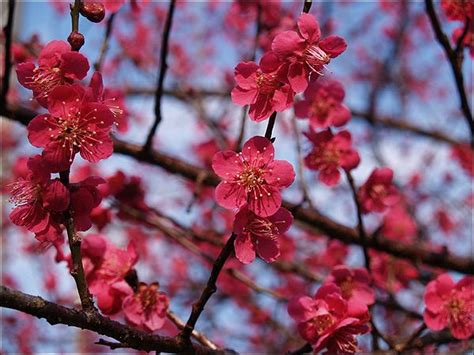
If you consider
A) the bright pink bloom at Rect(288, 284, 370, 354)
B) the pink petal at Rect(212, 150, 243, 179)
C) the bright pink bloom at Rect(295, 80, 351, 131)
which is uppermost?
the bright pink bloom at Rect(295, 80, 351, 131)

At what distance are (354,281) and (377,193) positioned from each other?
23.8 inches

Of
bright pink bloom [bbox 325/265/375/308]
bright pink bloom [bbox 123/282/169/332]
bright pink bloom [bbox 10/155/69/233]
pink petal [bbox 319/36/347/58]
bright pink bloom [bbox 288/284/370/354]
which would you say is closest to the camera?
bright pink bloom [bbox 10/155/69/233]

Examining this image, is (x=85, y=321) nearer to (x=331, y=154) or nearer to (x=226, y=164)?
(x=226, y=164)

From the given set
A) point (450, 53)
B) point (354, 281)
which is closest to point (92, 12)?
point (354, 281)

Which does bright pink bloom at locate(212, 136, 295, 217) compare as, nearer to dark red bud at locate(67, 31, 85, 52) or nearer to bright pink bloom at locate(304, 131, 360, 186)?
dark red bud at locate(67, 31, 85, 52)

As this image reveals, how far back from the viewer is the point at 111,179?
2.59 m

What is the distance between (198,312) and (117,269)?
1.57ft

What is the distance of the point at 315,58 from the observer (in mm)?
1433

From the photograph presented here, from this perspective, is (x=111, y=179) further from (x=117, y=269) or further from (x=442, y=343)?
(x=442, y=343)

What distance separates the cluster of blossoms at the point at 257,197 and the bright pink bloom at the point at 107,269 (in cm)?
50

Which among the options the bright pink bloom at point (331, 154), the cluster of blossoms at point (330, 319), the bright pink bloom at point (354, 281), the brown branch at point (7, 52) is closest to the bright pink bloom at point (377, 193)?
the bright pink bloom at point (331, 154)

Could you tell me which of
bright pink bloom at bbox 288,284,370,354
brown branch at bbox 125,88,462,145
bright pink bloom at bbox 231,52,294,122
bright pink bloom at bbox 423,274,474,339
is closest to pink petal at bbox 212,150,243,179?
bright pink bloom at bbox 231,52,294,122

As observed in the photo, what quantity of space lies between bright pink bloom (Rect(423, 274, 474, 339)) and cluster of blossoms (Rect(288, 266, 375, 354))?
39 centimetres

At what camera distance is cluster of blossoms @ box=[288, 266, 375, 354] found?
159cm
